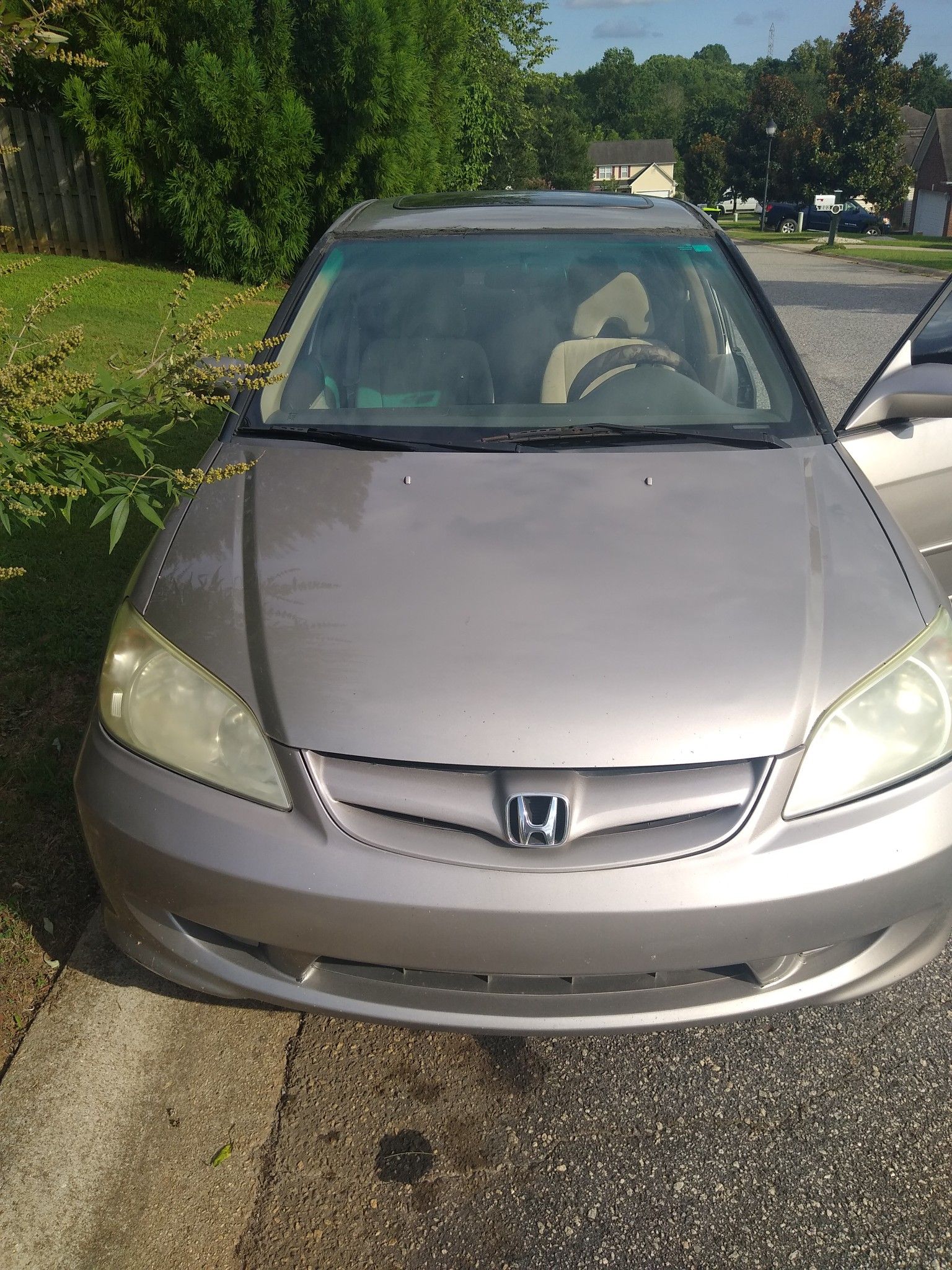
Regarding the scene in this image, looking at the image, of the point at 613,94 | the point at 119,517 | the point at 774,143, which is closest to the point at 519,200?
the point at 119,517

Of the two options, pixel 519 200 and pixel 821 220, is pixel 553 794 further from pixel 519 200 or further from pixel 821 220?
pixel 821 220

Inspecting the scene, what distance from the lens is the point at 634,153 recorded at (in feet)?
352

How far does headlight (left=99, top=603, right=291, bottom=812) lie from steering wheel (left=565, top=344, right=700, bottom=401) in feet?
4.89

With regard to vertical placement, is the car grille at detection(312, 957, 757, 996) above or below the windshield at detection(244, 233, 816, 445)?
below

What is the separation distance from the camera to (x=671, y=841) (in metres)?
1.75

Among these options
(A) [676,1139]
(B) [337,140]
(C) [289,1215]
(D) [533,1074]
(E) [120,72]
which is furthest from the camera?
(B) [337,140]

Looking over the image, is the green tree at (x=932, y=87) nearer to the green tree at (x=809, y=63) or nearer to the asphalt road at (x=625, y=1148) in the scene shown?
the green tree at (x=809, y=63)

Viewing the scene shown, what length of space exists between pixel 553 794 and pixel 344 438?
133 centimetres

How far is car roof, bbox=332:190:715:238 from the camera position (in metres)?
3.38

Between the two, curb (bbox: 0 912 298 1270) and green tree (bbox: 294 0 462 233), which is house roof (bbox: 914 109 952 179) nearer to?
green tree (bbox: 294 0 462 233)

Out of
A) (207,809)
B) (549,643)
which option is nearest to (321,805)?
(207,809)

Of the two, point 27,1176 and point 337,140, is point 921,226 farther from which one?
point 27,1176

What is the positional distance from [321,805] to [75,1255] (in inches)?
35.4

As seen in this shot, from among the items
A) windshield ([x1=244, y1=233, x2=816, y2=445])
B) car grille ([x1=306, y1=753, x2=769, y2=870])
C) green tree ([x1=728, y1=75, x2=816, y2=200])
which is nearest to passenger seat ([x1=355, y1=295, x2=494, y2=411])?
windshield ([x1=244, y1=233, x2=816, y2=445])
